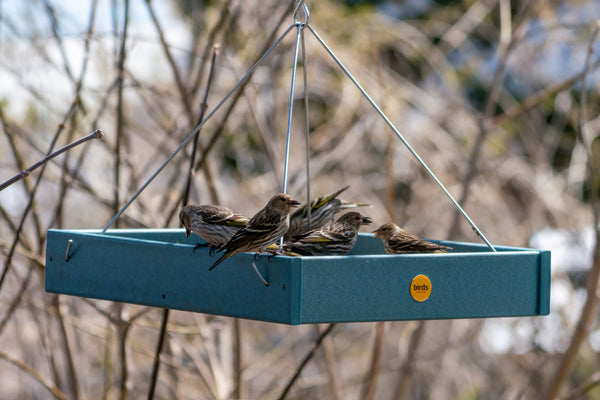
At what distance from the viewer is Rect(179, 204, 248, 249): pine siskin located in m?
3.83

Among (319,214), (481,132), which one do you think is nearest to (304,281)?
(319,214)

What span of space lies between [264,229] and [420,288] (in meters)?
0.67

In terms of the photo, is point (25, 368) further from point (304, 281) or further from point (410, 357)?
point (410, 357)

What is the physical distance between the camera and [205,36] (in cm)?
771

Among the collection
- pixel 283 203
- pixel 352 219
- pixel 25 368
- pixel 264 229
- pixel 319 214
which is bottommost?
pixel 25 368

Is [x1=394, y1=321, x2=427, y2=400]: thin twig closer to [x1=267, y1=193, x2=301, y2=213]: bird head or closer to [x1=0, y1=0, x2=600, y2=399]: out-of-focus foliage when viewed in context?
[x1=0, y1=0, x2=600, y2=399]: out-of-focus foliage

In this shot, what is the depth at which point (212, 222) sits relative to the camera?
3.88 metres

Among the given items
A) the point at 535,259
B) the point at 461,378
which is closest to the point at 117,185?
the point at 535,259

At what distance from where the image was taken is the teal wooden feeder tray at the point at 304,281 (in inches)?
116

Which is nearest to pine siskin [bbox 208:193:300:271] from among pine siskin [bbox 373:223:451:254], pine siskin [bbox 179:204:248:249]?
pine siskin [bbox 179:204:248:249]

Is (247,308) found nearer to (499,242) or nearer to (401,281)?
(401,281)

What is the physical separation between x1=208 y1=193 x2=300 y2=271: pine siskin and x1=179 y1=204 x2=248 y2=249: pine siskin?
416mm

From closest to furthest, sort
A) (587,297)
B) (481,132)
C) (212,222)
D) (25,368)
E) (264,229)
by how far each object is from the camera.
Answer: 1. (264,229)
2. (212,222)
3. (25,368)
4. (587,297)
5. (481,132)

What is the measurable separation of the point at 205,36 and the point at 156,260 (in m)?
4.79
